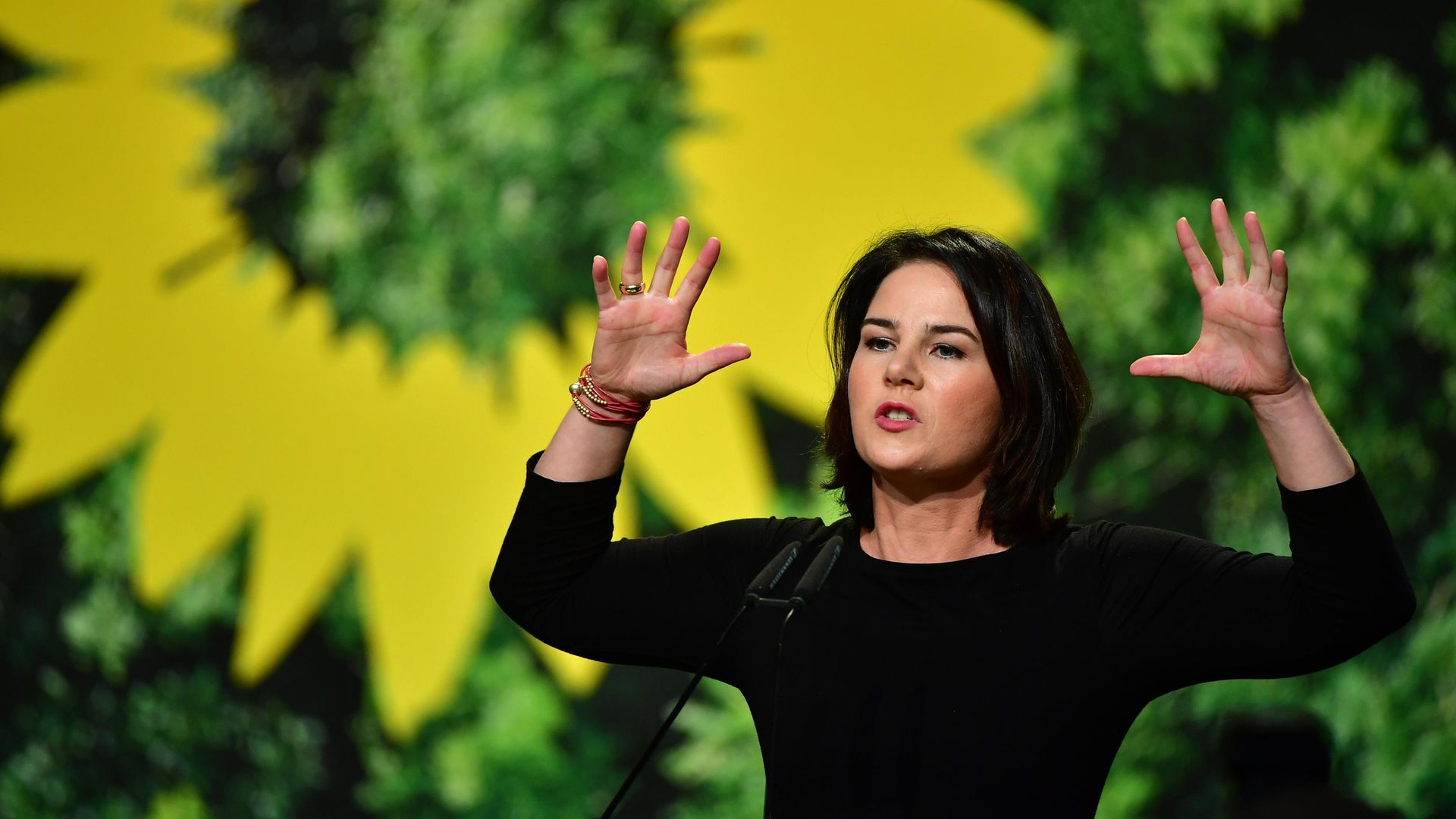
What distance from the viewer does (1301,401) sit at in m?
1.40

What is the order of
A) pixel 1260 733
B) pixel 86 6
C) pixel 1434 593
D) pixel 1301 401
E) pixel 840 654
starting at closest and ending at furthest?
1. pixel 1301 401
2. pixel 840 654
3. pixel 1260 733
4. pixel 1434 593
5. pixel 86 6

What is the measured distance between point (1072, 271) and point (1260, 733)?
136 cm

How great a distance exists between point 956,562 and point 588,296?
6.60ft

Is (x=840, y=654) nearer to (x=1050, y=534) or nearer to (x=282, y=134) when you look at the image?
(x=1050, y=534)

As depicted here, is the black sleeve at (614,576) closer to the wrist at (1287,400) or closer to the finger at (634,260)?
the finger at (634,260)

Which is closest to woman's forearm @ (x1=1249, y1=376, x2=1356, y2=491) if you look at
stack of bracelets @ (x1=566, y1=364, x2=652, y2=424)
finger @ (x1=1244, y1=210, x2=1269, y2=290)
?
finger @ (x1=1244, y1=210, x2=1269, y2=290)

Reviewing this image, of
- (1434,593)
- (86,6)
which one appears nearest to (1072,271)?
(1434,593)

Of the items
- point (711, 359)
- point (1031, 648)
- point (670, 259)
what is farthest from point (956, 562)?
point (670, 259)

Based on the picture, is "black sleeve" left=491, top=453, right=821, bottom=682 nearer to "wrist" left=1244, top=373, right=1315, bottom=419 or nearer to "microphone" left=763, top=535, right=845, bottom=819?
"microphone" left=763, top=535, right=845, bottom=819

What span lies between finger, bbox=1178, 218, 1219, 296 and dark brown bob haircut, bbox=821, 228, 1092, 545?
0.16 m

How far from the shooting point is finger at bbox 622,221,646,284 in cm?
164

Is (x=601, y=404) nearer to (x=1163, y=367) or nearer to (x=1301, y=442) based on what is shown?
(x=1163, y=367)

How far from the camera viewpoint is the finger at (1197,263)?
1.50m

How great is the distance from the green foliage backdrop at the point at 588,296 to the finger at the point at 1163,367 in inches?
65.4
